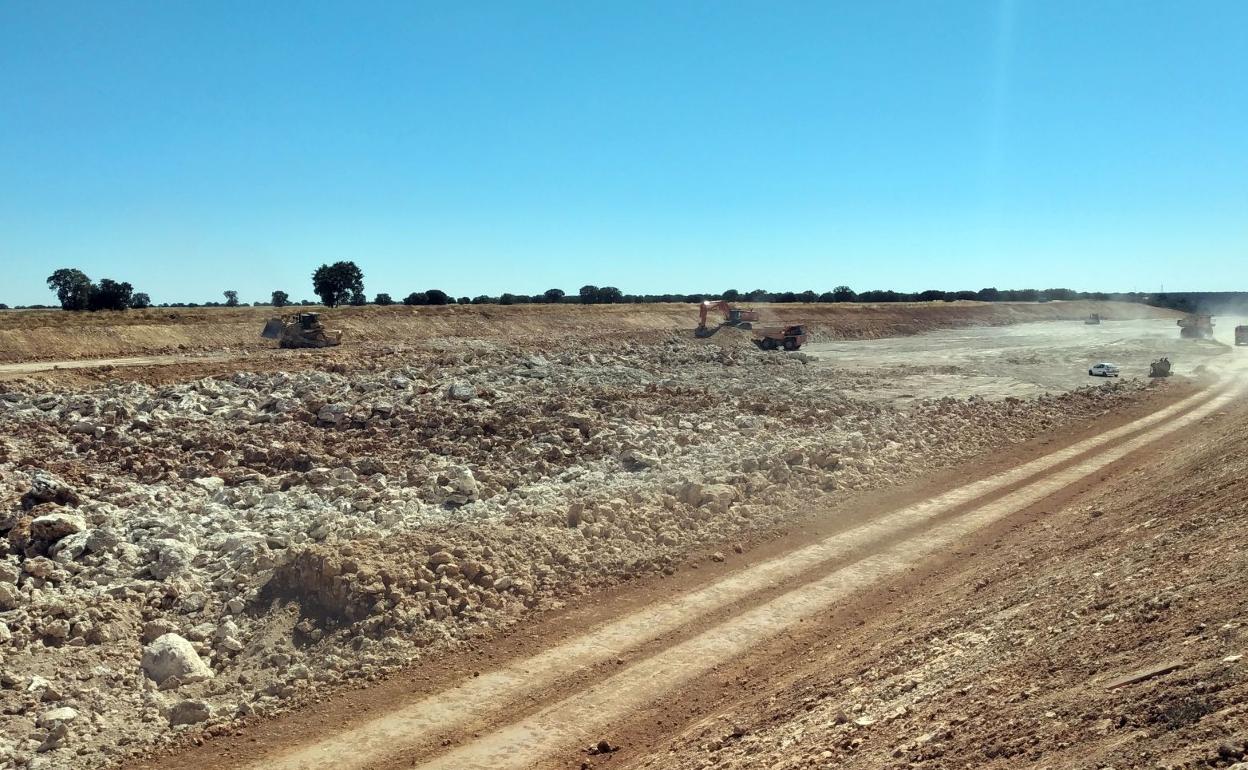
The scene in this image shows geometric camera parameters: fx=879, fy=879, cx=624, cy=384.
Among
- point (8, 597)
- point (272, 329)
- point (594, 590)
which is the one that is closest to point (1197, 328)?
point (272, 329)

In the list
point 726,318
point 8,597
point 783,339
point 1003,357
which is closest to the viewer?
point 8,597

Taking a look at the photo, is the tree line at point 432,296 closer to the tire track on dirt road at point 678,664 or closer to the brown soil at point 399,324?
the brown soil at point 399,324

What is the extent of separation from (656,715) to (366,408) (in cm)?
1476

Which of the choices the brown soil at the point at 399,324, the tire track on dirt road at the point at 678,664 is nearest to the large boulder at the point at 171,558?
the tire track on dirt road at the point at 678,664

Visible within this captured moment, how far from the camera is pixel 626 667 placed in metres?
8.14

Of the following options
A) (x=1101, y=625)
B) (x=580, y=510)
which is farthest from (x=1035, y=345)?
(x=1101, y=625)

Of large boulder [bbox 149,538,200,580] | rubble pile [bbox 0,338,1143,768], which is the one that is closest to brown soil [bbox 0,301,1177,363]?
rubble pile [bbox 0,338,1143,768]

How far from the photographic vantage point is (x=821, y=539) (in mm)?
11828

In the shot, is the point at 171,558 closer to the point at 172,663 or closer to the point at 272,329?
the point at 172,663

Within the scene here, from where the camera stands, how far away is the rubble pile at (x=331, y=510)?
8211 millimetres

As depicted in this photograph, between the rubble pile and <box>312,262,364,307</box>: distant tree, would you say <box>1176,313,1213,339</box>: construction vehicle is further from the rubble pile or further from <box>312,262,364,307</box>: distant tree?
<box>312,262,364,307</box>: distant tree

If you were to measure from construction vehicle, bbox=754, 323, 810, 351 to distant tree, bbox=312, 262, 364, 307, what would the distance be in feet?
132

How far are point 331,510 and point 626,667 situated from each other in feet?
20.6

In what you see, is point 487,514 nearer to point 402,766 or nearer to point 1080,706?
point 402,766
